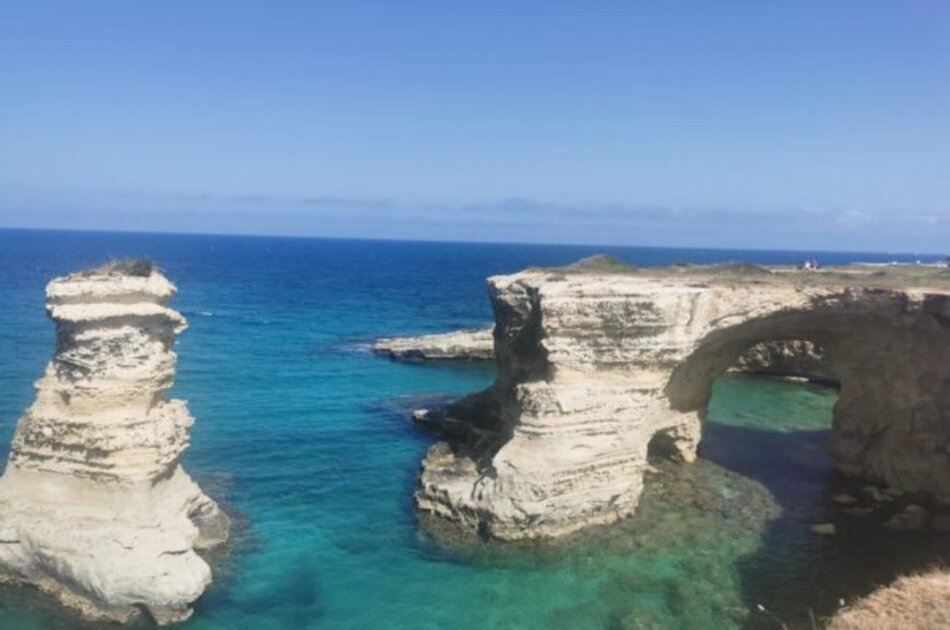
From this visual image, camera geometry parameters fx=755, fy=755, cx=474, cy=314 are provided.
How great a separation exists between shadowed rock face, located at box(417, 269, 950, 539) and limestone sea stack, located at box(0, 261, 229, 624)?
7.73 m

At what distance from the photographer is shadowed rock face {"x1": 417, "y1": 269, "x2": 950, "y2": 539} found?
65.9 feet

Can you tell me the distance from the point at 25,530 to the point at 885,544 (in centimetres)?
2096

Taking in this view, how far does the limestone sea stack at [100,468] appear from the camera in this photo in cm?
1549

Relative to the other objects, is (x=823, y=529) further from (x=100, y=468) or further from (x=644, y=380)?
(x=100, y=468)

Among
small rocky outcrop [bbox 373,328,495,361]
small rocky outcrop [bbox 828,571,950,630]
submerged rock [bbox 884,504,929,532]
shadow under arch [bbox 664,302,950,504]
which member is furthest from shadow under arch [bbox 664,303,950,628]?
small rocky outcrop [bbox 373,328,495,361]

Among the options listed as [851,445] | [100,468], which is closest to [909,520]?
[851,445]

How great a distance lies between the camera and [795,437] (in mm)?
30297

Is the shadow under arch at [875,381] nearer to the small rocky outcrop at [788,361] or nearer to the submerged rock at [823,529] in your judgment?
the submerged rock at [823,529]

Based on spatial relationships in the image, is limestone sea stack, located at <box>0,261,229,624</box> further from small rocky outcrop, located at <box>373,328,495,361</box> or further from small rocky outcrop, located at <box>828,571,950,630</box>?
small rocky outcrop, located at <box>373,328,495,361</box>

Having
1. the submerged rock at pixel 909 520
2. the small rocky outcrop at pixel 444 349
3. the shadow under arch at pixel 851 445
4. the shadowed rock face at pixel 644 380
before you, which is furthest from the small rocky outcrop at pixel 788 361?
the submerged rock at pixel 909 520

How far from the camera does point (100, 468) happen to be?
16.4m

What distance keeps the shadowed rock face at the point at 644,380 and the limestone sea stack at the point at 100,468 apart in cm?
773

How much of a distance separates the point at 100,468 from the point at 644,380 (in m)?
13.7

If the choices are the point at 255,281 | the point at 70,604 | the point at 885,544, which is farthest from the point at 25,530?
the point at 255,281
